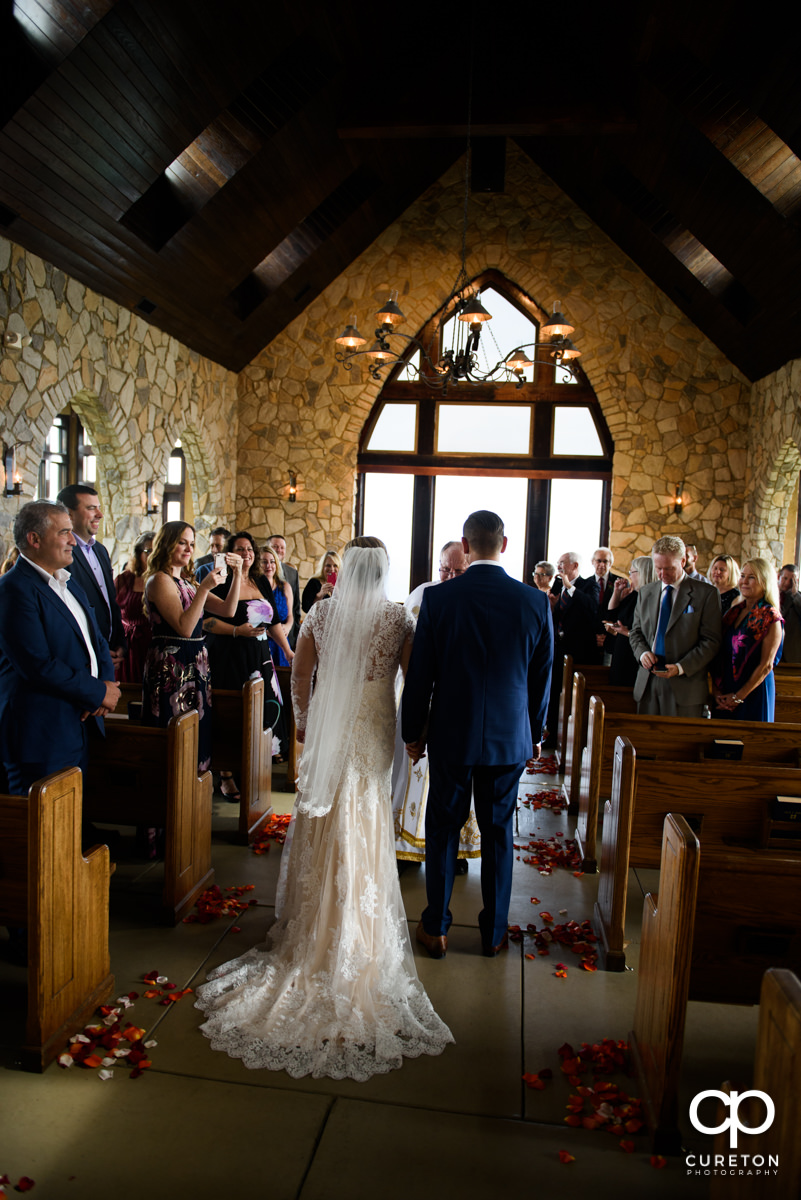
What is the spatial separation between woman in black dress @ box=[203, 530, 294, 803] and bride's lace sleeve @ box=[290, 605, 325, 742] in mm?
1690

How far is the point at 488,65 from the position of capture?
716 cm

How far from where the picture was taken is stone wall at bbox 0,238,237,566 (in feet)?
19.1

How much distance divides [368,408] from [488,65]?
13.2 ft

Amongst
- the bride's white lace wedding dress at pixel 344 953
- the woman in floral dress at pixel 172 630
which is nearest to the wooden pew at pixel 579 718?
the bride's white lace wedding dress at pixel 344 953

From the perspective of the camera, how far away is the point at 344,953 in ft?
8.25

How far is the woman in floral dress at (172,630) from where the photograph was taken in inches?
141

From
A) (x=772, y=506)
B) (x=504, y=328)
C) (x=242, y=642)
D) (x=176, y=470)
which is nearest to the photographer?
(x=242, y=642)

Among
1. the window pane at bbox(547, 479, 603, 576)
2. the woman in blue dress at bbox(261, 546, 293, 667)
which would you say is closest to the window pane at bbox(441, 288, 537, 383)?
the window pane at bbox(547, 479, 603, 576)

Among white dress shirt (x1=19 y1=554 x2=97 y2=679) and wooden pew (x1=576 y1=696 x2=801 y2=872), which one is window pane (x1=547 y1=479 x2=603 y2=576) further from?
white dress shirt (x1=19 y1=554 x2=97 y2=679)

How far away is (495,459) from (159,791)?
26.1 feet

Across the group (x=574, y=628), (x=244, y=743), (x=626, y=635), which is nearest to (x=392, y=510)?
(x=574, y=628)

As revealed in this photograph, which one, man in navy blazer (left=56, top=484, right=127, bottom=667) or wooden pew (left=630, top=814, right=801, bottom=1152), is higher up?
man in navy blazer (left=56, top=484, right=127, bottom=667)

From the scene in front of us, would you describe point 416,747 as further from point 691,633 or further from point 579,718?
point 691,633

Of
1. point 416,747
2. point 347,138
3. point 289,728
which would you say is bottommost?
point 289,728
